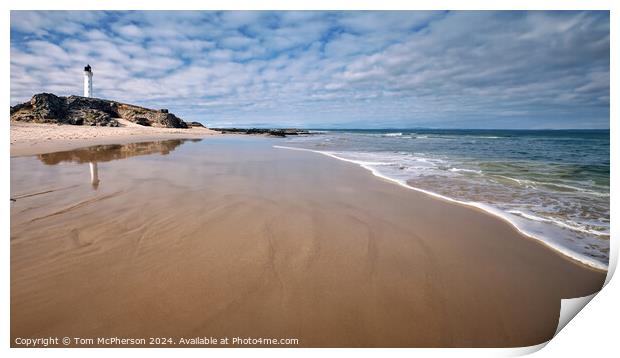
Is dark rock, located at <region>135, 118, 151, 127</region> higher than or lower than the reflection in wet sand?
higher

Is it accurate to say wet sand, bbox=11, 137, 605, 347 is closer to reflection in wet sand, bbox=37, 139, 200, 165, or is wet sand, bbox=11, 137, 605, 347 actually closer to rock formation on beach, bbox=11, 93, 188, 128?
reflection in wet sand, bbox=37, 139, 200, 165

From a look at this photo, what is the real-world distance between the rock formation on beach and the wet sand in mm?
26093

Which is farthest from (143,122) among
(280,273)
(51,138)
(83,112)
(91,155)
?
(280,273)

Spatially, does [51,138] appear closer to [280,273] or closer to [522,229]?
[280,273]

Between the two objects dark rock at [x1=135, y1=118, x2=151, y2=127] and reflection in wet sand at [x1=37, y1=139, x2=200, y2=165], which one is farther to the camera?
dark rock at [x1=135, y1=118, x2=151, y2=127]

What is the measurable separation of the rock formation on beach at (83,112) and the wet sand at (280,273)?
85.6 ft

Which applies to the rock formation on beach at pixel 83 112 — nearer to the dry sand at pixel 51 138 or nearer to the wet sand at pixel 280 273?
the dry sand at pixel 51 138

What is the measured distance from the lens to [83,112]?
33625 mm

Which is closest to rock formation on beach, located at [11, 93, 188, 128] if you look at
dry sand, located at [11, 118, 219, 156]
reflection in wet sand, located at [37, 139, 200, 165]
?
dry sand, located at [11, 118, 219, 156]

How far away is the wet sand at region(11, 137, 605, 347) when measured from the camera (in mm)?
1920

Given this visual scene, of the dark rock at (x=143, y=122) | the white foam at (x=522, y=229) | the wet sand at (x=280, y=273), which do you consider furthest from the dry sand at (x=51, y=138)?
the dark rock at (x=143, y=122)

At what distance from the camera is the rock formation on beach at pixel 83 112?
28.3 metres
